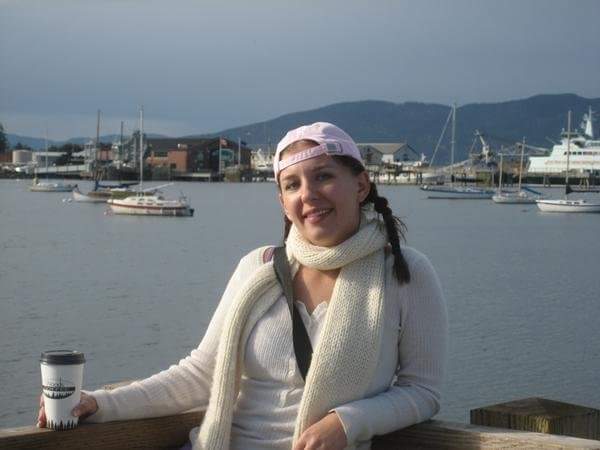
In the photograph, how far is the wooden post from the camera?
9.45 ft

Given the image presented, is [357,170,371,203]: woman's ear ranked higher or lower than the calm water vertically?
higher

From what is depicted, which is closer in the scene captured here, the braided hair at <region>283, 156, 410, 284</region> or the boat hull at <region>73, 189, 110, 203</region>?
the braided hair at <region>283, 156, 410, 284</region>

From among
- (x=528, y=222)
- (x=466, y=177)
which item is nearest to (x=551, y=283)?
(x=528, y=222)

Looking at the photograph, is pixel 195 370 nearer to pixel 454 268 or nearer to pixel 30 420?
pixel 30 420

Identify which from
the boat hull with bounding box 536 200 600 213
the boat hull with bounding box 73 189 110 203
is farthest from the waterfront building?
the boat hull with bounding box 536 200 600 213

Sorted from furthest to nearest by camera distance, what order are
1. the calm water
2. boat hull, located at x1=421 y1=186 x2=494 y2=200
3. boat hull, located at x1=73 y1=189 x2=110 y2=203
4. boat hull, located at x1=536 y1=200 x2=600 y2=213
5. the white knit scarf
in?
boat hull, located at x1=421 y1=186 x2=494 y2=200
boat hull, located at x1=73 y1=189 x2=110 y2=203
boat hull, located at x1=536 y1=200 x2=600 y2=213
the calm water
the white knit scarf

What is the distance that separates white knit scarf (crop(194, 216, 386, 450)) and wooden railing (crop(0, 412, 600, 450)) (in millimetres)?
163

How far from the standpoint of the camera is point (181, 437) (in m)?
3.00

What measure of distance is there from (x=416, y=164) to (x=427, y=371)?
15159 centimetres

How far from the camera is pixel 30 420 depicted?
33.1 ft

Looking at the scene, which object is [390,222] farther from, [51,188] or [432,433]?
[51,188]

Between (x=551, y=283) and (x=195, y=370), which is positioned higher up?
(x=195, y=370)

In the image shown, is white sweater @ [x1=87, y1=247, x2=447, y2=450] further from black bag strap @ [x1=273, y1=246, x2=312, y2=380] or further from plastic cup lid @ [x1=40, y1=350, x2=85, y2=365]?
plastic cup lid @ [x1=40, y1=350, x2=85, y2=365]

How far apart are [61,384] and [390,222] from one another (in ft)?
2.88
